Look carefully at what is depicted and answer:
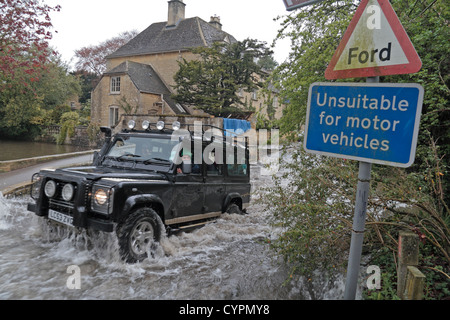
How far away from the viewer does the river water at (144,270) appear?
4.31 metres

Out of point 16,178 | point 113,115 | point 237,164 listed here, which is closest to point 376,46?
point 237,164

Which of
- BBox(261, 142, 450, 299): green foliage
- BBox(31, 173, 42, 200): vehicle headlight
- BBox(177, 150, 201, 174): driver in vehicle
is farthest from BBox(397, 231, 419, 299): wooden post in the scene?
BBox(31, 173, 42, 200): vehicle headlight

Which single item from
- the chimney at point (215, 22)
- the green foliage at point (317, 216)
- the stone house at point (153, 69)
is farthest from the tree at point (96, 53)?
the green foliage at point (317, 216)

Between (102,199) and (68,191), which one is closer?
(102,199)

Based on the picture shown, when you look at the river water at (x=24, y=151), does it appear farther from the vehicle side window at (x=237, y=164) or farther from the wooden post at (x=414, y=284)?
the wooden post at (x=414, y=284)

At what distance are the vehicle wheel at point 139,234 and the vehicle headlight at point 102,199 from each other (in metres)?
0.35

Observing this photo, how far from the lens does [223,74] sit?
27469 mm

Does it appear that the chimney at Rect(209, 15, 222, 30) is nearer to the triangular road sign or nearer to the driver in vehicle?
the driver in vehicle

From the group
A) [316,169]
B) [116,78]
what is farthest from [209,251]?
[116,78]

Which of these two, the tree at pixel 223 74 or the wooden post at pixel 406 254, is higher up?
the tree at pixel 223 74

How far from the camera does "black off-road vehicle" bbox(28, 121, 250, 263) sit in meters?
4.75

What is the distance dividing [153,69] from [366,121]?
37027 mm

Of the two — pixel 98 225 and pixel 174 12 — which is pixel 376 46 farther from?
pixel 174 12
